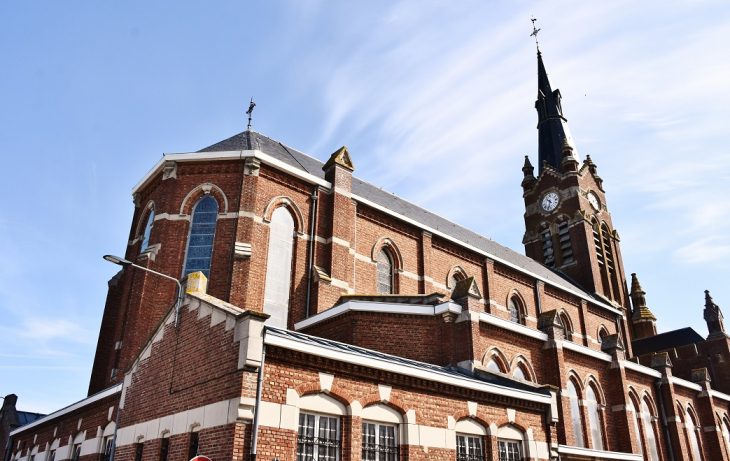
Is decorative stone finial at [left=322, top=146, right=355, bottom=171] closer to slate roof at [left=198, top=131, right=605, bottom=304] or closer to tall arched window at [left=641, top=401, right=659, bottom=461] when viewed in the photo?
slate roof at [left=198, top=131, right=605, bottom=304]

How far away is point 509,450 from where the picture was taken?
14055 millimetres

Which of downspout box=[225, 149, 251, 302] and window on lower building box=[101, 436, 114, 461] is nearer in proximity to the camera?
window on lower building box=[101, 436, 114, 461]

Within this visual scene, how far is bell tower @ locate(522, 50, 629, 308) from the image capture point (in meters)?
41.1

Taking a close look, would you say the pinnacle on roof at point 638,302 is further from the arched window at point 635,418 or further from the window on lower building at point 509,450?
the window on lower building at point 509,450

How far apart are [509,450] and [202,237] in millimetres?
12210

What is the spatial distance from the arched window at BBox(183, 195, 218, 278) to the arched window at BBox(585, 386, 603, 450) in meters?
16.2

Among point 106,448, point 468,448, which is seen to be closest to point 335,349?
point 468,448

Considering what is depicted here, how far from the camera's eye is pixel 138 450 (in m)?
12.2

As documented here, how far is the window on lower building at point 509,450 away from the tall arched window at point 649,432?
15275 mm

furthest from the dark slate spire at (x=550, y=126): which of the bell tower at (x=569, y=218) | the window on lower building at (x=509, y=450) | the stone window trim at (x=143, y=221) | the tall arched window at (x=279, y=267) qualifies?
the window on lower building at (x=509, y=450)

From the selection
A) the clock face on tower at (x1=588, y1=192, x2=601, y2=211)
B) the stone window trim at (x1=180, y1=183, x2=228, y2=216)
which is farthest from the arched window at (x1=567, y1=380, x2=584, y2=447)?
the clock face on tower at (x1=588, y1=192, x2=601, y2=211)

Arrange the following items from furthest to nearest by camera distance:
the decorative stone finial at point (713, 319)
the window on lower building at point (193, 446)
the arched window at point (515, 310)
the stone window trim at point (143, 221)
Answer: the decorative stone finial at point (713, 319) < the arched window at point (515, 310) < the stone window trim at point (143, 221) < the window on lower building at point (193, 446)

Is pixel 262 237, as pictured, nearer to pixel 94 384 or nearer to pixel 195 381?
pixel 94 384

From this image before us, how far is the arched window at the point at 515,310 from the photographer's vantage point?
28438 mm
